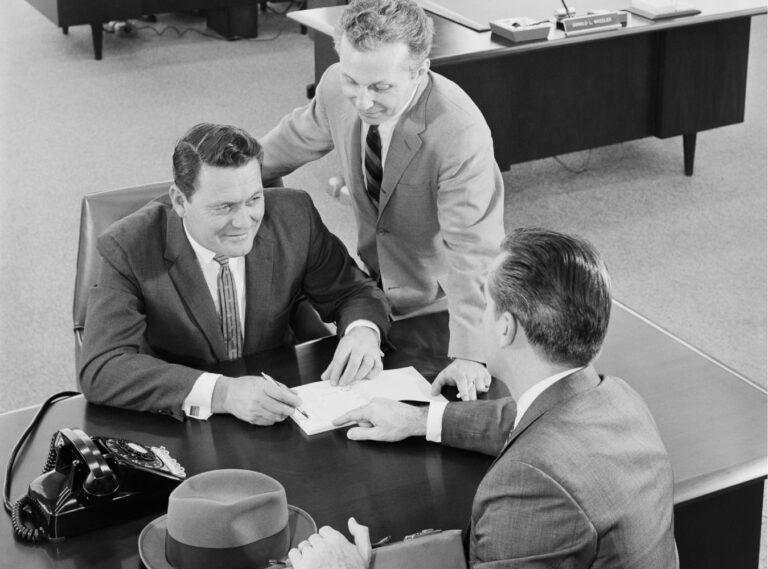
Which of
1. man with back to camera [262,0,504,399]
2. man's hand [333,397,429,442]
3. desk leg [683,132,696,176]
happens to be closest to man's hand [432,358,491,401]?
man with back to camera [262,0,504,399]

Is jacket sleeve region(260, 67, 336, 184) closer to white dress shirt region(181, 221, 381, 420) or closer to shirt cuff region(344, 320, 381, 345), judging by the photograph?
white dress shirt region(181, 221, 381, 420)

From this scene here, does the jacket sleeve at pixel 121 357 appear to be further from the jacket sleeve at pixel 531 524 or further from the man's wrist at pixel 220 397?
the jacket sleeve at pixel 531 524

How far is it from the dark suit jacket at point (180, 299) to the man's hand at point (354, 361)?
0.14 m

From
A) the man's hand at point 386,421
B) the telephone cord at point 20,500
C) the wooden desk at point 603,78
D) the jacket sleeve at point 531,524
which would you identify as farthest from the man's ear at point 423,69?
the wooden desk at point 603,78

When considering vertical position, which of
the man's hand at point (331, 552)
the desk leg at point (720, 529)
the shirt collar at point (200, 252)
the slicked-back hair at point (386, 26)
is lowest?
the desk leg at point (720, 529)

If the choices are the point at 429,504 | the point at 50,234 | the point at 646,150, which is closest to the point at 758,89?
the point at 646,150

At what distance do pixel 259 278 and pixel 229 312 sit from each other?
10 cm

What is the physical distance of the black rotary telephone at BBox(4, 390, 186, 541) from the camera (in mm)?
1948

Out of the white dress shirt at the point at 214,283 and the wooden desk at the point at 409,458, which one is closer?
the wooden desk at the point at 409,458

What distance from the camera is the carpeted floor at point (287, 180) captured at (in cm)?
435

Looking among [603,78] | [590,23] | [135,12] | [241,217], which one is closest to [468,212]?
[241,217]

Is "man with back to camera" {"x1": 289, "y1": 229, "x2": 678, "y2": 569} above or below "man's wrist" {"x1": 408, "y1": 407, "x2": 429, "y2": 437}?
above

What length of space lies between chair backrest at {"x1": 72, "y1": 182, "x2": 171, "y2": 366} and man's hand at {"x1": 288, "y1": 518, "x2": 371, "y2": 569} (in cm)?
124

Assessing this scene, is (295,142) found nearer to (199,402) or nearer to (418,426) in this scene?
(199,402)
